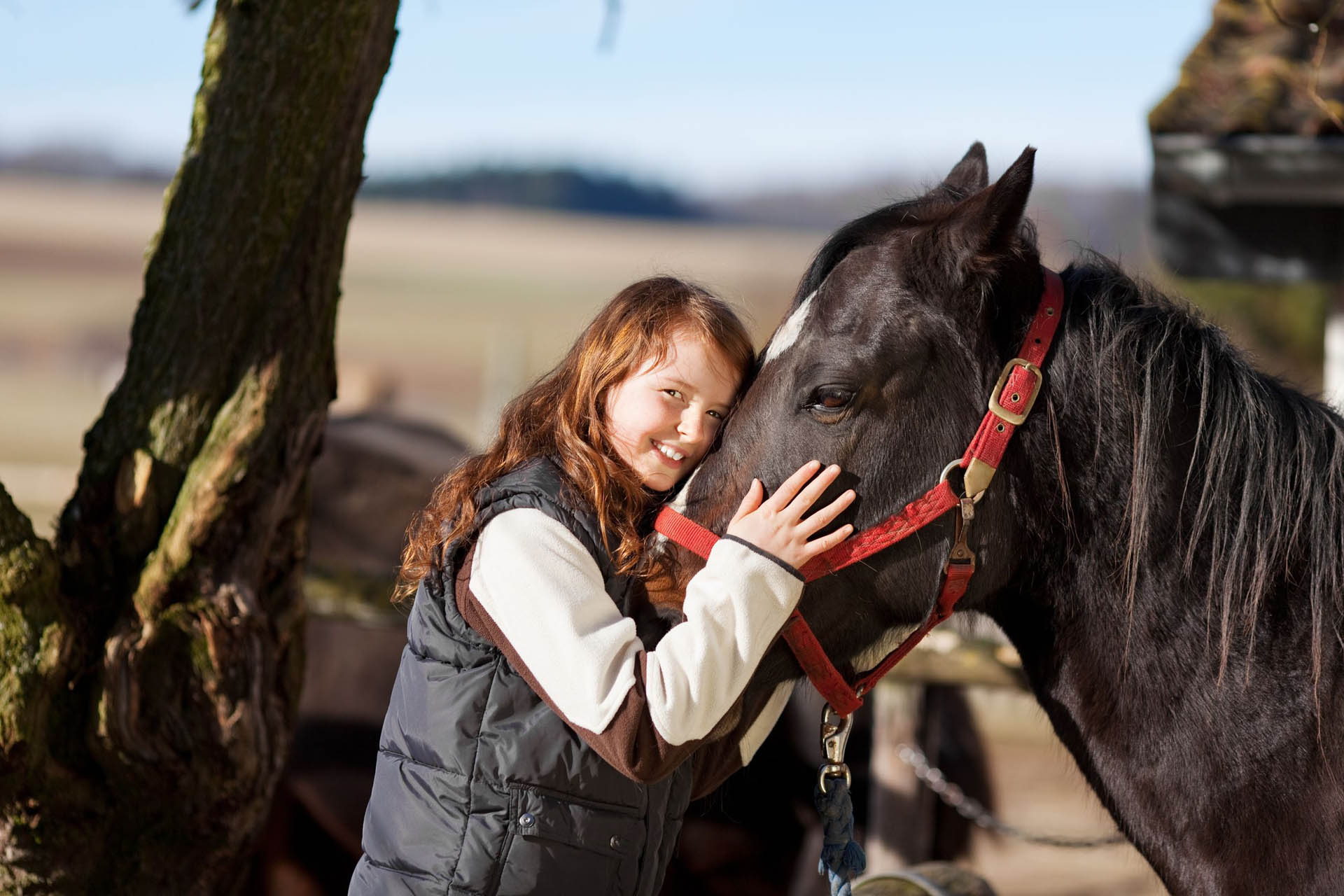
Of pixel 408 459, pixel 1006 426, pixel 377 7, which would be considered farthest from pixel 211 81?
pixel 408 459

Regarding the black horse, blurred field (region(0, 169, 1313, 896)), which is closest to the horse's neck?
the black horse

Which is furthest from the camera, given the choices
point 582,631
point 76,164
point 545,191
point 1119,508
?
point 545,191

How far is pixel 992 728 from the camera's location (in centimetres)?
345

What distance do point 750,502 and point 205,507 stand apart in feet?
3.71

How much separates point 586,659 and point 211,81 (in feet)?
4.91

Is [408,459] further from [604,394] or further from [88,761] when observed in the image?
[604,394]

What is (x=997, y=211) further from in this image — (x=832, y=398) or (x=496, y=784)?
(x=496, y=784)

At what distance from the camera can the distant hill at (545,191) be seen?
177 feet

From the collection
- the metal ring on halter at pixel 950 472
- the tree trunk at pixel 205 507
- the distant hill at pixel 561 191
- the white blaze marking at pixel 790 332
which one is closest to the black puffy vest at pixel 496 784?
the white blaze marking at pixel 790 332

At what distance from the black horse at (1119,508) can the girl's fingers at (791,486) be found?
3 cm

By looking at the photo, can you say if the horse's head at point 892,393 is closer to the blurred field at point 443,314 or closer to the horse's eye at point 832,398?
the horse's eye at point 832,398

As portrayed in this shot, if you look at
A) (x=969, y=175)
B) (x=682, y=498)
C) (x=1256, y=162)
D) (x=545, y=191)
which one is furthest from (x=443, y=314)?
(x=682, y=498)

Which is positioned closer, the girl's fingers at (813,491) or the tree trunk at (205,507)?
the girl's fingers at (813,491)

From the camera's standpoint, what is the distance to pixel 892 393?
5.53ft
